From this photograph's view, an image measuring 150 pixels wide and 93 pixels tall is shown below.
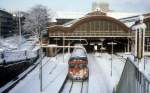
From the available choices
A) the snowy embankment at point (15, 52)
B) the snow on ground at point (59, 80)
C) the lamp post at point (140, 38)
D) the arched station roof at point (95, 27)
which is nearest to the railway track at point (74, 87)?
the snow on ground at point (59, 80)

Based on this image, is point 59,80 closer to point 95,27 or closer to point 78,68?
point 78,68

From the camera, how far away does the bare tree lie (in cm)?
9862

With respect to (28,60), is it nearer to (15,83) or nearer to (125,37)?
(15,83)

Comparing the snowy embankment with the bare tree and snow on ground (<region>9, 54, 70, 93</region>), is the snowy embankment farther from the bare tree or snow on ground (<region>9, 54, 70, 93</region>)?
the bare tree

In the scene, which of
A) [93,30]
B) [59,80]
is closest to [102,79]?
[59,80]

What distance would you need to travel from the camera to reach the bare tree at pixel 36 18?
324 ft

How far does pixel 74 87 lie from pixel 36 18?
73.3m

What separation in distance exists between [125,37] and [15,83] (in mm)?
36873

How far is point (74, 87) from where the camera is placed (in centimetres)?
3105

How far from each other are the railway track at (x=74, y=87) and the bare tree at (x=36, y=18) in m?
62.5

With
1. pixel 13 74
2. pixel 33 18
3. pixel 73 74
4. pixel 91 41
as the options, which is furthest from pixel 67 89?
pixel 33 18

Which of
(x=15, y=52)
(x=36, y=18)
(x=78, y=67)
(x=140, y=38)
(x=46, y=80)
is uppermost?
(x=36, y=18)

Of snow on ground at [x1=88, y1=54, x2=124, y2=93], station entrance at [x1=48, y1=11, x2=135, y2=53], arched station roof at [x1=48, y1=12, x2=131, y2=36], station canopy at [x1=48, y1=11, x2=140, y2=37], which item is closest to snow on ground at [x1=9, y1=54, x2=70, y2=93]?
snow on ground at [x1=88, y1=54, x2=124, y2=93]

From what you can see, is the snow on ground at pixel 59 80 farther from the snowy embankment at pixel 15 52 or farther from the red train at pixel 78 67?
the snowy embankment at pixel 15 52
